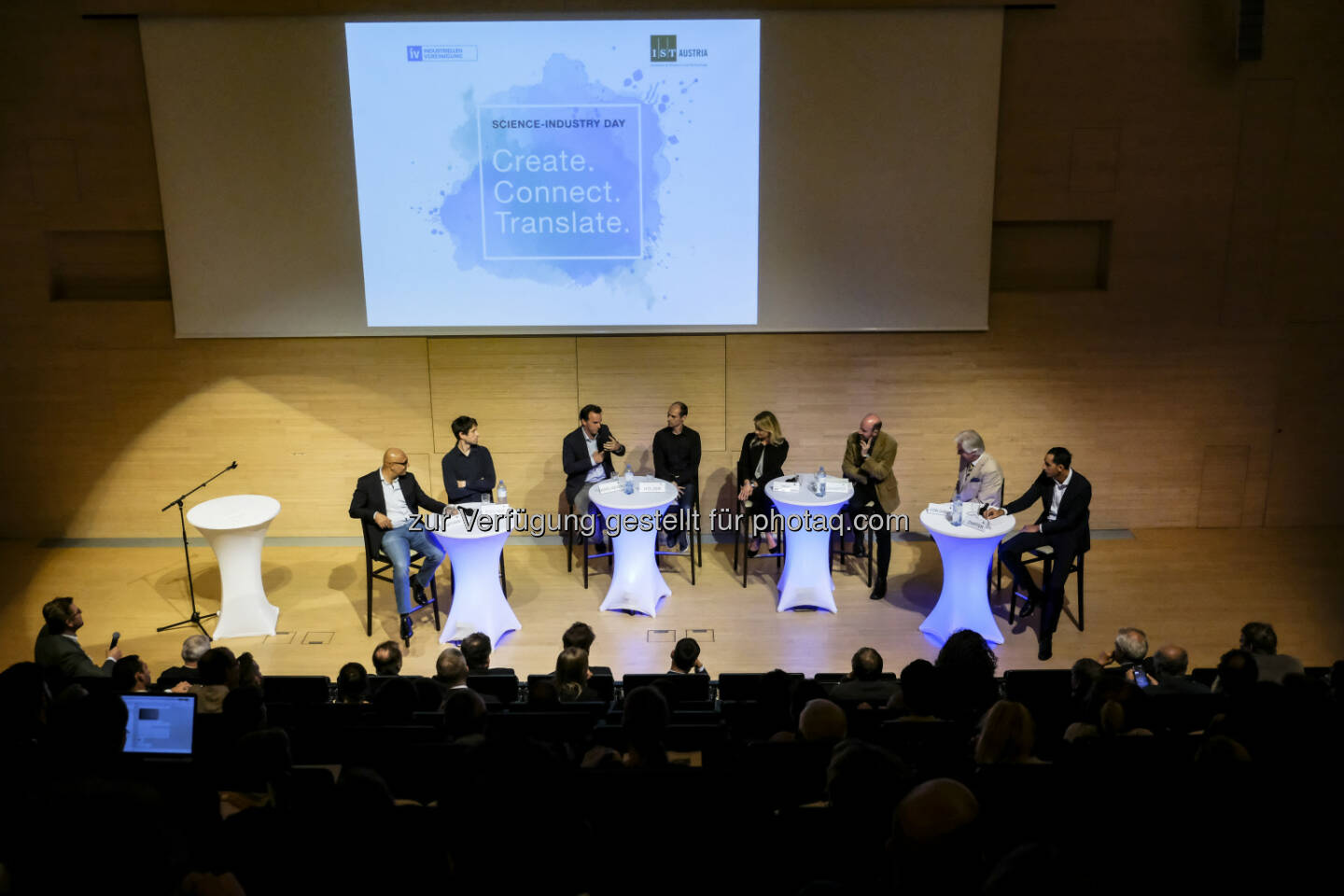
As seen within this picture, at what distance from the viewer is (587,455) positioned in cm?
707

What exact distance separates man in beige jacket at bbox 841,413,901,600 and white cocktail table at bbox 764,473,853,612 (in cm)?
20

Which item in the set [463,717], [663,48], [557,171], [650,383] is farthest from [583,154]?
[463,717]

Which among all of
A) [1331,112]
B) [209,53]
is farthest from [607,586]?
[1331,112]

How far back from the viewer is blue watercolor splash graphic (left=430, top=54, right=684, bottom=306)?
274 inches

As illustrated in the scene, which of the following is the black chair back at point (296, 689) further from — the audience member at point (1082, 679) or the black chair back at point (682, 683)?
the audience member at point (1082, 679)

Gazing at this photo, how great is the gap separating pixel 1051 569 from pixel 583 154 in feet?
14.3

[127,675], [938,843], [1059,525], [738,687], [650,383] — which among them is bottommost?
[738,687]

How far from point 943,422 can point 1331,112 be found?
362 cm

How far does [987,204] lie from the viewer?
23.5 ft

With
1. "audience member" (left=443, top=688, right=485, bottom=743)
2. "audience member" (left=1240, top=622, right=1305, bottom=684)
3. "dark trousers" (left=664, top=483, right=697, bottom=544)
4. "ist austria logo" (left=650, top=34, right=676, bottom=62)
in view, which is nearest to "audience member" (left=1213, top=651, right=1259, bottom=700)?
"audience member" (left=1240, top=622, right=1305, bottom=684)

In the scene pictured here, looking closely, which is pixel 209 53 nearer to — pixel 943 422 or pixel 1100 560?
pixel 943 422

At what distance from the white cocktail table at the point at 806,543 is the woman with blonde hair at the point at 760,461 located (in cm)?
Result: 35

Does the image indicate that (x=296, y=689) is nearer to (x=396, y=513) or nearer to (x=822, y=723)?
(x=396, y=513)

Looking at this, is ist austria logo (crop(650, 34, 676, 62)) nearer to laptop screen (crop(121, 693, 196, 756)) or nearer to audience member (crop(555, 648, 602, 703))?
audience member (crop(555, 648, 602, 703))
